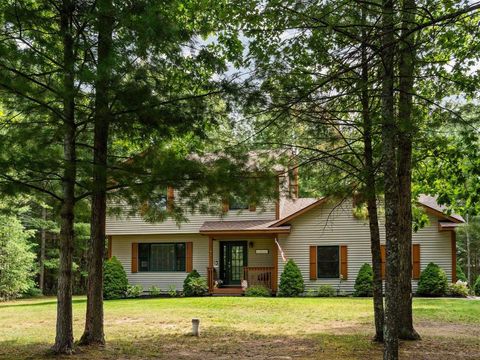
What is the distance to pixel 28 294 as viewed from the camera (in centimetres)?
2708

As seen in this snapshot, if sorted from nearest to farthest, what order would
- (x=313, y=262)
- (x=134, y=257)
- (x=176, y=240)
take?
1. (x=313, y=262)
2. (x=176, y=240)
3. (x=134, y=257)

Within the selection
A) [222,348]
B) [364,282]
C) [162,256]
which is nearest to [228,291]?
[162,256]

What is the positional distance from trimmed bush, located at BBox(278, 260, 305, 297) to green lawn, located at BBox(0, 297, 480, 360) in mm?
2013

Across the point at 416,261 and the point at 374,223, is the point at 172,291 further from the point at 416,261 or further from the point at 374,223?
the point at 374,223

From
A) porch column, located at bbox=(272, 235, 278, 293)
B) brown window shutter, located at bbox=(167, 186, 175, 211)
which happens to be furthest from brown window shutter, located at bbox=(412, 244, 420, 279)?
brown window shutter, located at bbox=(167, 186, 175, 211)

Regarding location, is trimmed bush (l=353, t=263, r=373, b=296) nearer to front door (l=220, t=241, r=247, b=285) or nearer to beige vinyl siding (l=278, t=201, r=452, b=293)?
beige vinyl siding (l=278, t=201, r=452, b=293)

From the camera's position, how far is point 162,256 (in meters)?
22.7

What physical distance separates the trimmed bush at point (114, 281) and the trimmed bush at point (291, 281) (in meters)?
6.20

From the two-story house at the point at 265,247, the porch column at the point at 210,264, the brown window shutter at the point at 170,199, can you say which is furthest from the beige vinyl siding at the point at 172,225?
the brown window shutter at the point at 170,199

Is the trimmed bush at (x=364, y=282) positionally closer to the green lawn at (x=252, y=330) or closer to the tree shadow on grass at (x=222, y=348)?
the green lawn at (x=252, y=330)

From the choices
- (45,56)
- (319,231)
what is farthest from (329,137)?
(319,231)

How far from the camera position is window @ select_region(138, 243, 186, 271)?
2253 cm

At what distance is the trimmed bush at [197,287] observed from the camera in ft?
67.6

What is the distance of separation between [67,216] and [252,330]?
502 cm
